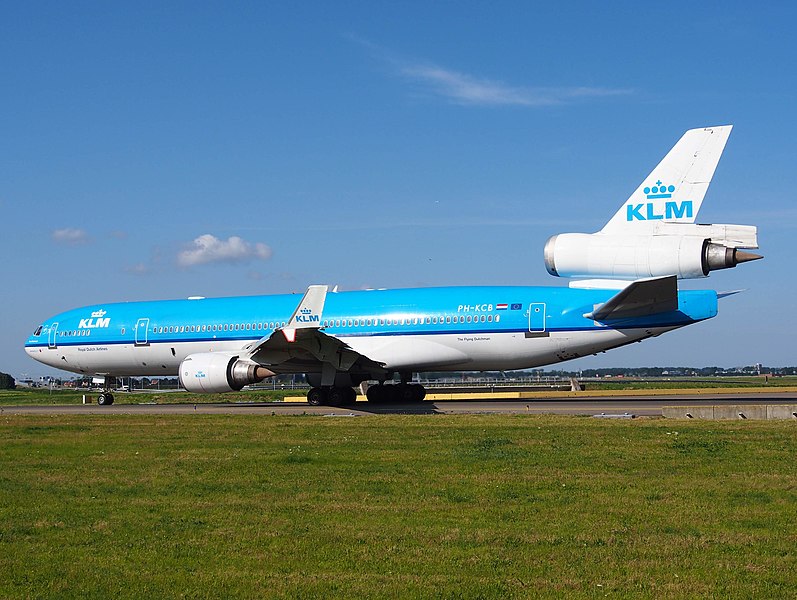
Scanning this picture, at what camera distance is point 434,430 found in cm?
2039

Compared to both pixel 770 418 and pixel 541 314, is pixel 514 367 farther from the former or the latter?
pixel 770 418

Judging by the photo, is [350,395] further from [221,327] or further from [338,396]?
[221,327]

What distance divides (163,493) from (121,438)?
8431 millimetres

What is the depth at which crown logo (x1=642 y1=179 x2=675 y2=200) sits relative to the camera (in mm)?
28312

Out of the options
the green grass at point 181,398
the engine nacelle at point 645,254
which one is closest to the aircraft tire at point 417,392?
the engine nacelle at point 645,254

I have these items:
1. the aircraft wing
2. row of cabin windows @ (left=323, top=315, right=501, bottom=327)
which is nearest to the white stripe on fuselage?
row of cabin windows @ (left=323, top=315, right=501, bottom=327)

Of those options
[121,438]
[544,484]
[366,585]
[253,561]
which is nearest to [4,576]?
[253,561]

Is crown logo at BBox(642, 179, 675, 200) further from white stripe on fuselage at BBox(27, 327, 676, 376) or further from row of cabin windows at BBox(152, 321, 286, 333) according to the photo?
row of cabin windows at BBox(152, 321, 286, 333)

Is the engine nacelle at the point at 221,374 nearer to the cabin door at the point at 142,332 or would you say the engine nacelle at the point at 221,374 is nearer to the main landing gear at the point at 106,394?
the cabin door at the point at 142,332

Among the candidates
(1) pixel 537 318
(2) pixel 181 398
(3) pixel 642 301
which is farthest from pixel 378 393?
(2) pixel 181 398

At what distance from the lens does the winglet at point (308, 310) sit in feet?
94.2

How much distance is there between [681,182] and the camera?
28250 mm

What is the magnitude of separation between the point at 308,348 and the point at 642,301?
11270mm

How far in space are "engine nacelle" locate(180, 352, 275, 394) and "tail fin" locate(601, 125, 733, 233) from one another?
1343 centimetres
